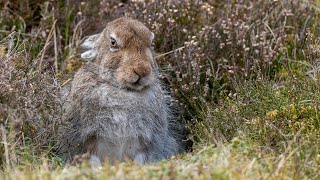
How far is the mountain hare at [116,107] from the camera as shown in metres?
6.12

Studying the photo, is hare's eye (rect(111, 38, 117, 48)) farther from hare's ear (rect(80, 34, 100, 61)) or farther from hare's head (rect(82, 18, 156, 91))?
hare's ear (rect(80, 34, 100, 61))

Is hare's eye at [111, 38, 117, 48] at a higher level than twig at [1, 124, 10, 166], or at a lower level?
higher

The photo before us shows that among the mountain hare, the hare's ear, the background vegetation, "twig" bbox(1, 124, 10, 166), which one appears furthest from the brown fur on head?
"twig" bbox(1, 124, 10, 166)

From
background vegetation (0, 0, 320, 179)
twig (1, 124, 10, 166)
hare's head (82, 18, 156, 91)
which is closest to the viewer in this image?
background vegetation (0, 0, 320, 179)

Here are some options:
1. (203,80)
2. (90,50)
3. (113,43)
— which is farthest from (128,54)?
(203,80)

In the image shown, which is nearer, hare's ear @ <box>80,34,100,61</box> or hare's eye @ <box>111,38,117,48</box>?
hare's eye @ <box>111,38,117,48</box>

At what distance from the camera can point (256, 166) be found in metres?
4.66

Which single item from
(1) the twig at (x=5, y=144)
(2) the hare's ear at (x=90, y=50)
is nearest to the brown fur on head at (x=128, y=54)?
(2) the hare's ear at (x=90, y=50)

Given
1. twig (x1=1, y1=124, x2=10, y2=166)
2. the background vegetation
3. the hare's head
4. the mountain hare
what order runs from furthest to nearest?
1. the mountain hare
2. the hare's head
3. twig (x1=1, y1=124, x2=10, y2=166)
4. the background vegetation

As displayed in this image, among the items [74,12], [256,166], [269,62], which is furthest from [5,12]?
[256,166]

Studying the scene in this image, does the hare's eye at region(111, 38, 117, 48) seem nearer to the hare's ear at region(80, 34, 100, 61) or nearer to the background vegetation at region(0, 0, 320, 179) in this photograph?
the hare's ear at region(80, 34, 100, 61)

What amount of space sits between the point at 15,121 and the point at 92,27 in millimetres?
3105

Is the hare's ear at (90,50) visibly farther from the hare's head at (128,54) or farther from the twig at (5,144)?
the twig at (5,144)

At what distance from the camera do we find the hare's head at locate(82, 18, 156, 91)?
595 cm
